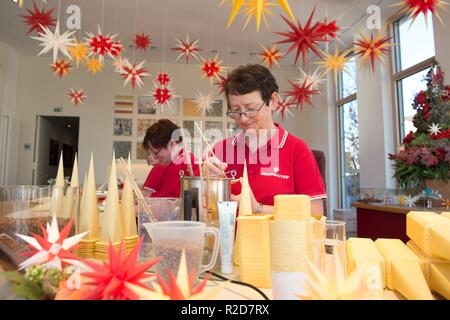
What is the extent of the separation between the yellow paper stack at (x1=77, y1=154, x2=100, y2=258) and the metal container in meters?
0.27

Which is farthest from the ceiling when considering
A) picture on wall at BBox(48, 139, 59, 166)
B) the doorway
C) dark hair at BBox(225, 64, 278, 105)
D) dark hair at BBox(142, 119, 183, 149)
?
dark hair at BBox(225, 64, 278, 105)

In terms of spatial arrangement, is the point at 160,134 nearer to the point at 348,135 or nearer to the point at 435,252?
the point at 435,252

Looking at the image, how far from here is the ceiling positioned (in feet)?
14.0

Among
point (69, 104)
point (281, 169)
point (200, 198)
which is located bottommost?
point (200, 198)

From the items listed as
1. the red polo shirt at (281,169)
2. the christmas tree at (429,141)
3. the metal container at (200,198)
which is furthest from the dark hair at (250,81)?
the christmas tree at (429,141)

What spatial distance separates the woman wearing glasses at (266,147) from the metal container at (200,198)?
599 mm

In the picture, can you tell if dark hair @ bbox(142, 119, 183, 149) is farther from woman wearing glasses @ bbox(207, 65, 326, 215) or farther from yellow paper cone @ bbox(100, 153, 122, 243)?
yellow paper cone @ bbox(100, 153, 122, 243)

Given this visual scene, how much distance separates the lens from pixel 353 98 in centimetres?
537

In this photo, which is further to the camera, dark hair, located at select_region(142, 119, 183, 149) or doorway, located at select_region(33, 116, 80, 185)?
doorway, located at select_region(33, 116, 80, 185)

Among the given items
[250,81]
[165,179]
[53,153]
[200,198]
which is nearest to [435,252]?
[200,198]

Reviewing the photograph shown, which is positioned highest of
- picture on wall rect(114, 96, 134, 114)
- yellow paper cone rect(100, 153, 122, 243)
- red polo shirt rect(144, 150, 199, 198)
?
picture on wall rect(114, 96, 134, 114)

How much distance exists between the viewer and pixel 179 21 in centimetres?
477

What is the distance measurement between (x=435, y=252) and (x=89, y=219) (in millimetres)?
847
